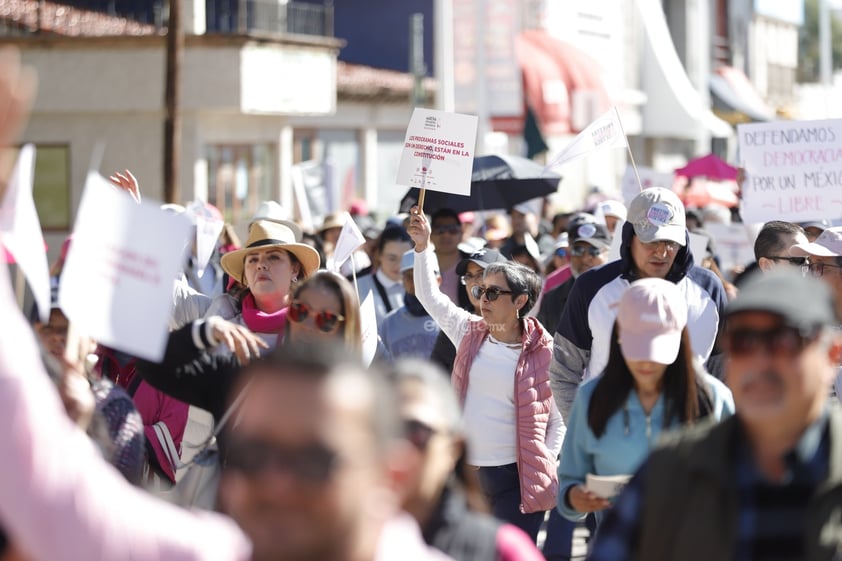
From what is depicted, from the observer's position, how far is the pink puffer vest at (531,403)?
7.00 meters

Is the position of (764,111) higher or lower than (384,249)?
higher

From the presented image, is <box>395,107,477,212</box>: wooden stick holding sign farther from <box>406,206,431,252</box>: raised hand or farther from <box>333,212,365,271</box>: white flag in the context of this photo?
<box>406,206,431,252</box>: raised hand

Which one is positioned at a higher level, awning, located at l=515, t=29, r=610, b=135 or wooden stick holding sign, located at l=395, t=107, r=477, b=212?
awning, located at l=515, t=29, r=610, b=135

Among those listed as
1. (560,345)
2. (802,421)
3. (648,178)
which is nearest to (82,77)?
(648,178)

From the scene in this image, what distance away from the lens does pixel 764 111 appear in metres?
48.5

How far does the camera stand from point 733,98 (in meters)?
46.9

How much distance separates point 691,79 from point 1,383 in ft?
142

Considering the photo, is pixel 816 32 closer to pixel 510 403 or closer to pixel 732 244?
pixel 732 244

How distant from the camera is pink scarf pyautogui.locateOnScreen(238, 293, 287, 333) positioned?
616 cm

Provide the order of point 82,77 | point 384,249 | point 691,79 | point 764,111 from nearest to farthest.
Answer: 1. point 384,249
2. point 82,77
3. point 691,79
4. point 764,111

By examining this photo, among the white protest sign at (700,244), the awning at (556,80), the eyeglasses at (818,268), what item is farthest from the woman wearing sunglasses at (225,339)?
the awning at (556,80)

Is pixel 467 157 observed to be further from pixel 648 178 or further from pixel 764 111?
pixel 764 111

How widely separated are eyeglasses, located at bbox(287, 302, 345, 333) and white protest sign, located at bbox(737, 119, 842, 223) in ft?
17.4

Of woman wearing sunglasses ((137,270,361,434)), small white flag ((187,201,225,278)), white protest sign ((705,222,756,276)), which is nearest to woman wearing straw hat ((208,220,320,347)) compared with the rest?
woman wearing sunglasses ((137,270,361,434))
